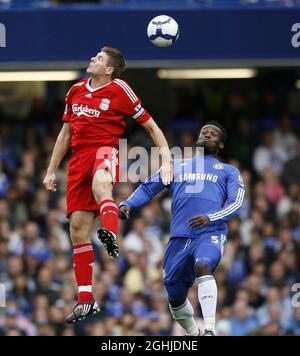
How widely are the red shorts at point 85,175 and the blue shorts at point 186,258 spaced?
0.96 metres

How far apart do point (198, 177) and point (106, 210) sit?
1223 millimetres

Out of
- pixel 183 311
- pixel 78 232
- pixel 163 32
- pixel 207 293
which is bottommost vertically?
pixel 183 311

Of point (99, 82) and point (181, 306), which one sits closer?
point (99, 82)

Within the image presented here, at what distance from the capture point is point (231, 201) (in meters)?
13.5

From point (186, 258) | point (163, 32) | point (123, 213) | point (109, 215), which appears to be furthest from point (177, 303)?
point (163, 32)

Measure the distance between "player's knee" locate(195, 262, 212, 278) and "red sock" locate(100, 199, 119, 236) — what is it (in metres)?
1.00

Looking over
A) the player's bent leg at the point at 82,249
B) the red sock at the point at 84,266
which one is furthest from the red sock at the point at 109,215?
the red sock at the point at 84,266

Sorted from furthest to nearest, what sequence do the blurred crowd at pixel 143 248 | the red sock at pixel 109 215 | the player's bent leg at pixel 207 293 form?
the blurred crowd at pixel 143 248
the player's bent leg at pixel 207 293
the red sock at pixel 109 215

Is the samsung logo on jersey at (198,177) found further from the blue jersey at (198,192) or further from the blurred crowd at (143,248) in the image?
the blurred crowd at (143,248)

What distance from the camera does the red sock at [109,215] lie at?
12.9 metres

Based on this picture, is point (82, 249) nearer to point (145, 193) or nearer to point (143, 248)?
point (145, 193)

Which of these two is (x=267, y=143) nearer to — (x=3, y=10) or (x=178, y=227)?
(x=3, y=10)

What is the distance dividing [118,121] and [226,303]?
669 centimetres
